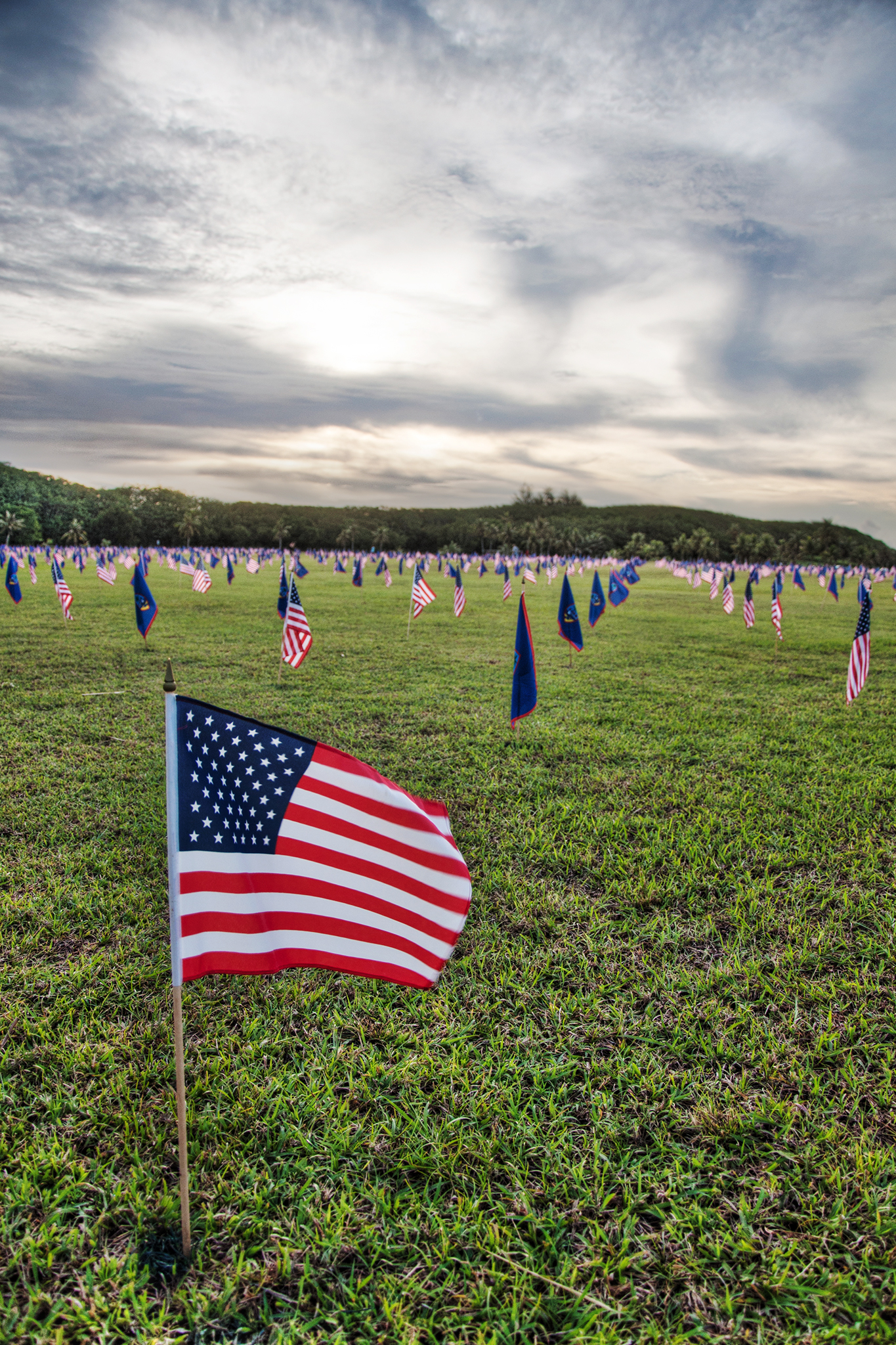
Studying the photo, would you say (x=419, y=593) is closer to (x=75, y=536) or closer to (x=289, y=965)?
(x=289, y=965)

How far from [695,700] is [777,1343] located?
8.19 metres

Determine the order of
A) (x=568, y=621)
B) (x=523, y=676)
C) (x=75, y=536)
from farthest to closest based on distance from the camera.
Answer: (x=75, y=536) → (x=568, y=621) → (x=523, y=676)

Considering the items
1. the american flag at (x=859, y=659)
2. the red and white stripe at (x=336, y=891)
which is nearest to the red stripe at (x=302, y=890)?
the red and white stripe at (x=336, y=891)

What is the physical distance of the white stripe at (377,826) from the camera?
2258 millimetres

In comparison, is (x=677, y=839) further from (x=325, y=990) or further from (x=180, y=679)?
(x=180, y=679)

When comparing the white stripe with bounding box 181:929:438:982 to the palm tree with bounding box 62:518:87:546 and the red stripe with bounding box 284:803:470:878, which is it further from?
the palm tree with bounding box 62:518:87:546

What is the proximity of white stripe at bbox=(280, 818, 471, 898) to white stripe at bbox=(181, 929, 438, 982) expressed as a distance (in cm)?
26

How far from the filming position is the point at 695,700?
9.49 metres

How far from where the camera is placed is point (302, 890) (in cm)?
229

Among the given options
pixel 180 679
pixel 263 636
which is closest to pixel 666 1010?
pixel 180 679

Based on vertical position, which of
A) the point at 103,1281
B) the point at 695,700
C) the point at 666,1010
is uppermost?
the point at 695,700

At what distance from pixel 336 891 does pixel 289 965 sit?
0.28m

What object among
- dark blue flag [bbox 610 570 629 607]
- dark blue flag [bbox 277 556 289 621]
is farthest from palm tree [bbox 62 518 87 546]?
dark blue flag [bbox 277 556 289 621]

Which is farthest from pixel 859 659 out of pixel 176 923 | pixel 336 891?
pixel 176 923
